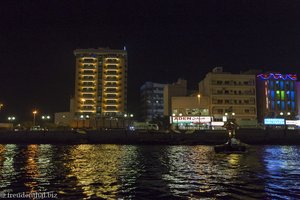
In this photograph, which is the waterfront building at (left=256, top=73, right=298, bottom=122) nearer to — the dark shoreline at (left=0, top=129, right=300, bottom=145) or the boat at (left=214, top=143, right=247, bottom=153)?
the dark shoreline at (left=0, top=129, right=300, bottom=145)

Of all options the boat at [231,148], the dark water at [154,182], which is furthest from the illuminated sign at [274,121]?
the dark water at [154,182]

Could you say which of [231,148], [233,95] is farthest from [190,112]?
[231,148]

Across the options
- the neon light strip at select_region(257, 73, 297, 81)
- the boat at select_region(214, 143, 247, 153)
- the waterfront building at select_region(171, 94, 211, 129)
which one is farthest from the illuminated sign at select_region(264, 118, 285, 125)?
the boat at select_region(214, 143, 247, 153)

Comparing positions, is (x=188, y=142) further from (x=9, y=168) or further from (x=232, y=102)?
(x=9, y=168)

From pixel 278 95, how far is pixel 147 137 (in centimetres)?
7370

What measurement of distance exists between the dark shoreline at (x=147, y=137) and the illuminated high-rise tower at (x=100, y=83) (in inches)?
3013

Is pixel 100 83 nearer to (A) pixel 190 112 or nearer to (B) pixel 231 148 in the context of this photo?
(A) pixel 190 112

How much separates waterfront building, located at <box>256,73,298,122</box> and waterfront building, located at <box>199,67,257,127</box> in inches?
207

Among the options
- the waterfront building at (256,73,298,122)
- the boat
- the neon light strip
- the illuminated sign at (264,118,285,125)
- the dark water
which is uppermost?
the neon light strip

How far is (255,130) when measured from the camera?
112 m

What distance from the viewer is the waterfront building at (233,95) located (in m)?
147

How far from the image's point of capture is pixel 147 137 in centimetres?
10612

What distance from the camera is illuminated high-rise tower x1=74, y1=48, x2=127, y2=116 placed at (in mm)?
186750

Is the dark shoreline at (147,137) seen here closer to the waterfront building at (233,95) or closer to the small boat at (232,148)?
the small boat at (232,148)
